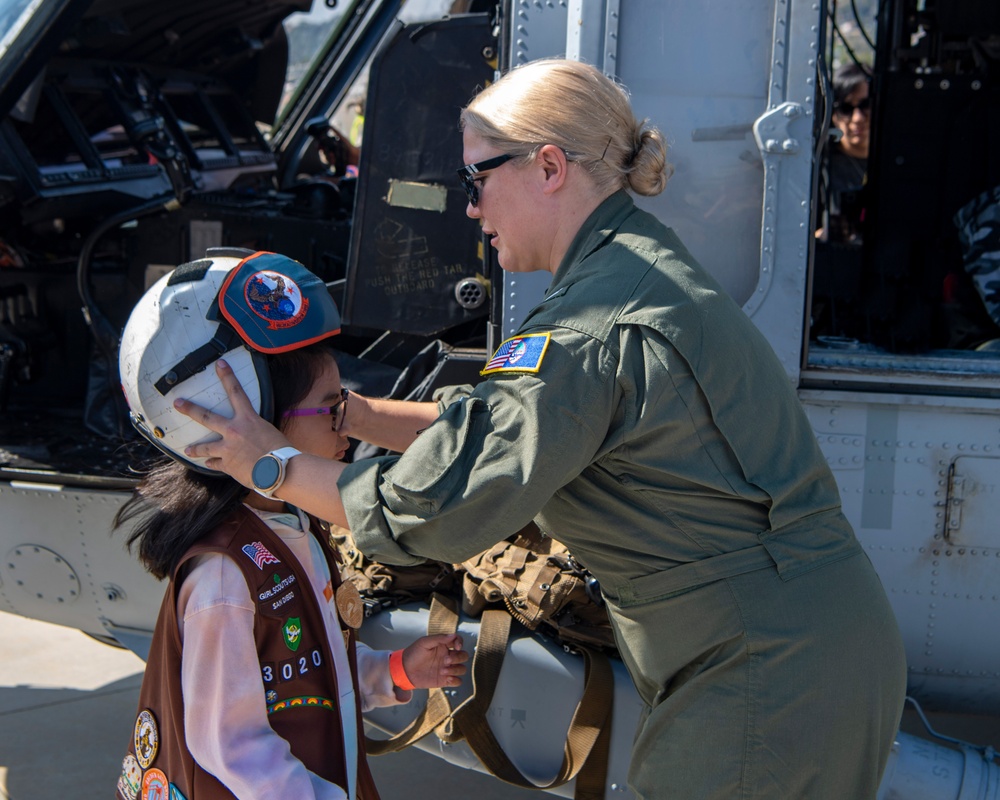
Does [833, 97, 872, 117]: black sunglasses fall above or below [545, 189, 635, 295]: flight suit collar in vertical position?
above

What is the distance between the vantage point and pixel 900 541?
2248 millimetres

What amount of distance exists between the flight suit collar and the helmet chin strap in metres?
0.51

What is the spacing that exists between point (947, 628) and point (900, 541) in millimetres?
245

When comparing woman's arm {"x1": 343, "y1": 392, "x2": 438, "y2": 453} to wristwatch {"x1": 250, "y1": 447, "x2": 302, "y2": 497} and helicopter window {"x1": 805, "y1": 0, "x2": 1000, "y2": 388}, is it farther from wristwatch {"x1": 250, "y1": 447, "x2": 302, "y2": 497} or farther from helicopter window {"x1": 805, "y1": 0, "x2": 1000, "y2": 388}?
helicopter window {"x1": 805, "y1": 0, "x2": 1000, "y2": 388}

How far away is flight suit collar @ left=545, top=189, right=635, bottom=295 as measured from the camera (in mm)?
1470

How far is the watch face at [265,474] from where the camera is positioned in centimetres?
141

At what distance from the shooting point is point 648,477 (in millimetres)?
1399

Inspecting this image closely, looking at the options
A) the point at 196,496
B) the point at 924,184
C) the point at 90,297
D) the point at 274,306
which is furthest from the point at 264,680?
the point at 924,184

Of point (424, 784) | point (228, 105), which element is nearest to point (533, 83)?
point (424, 784)

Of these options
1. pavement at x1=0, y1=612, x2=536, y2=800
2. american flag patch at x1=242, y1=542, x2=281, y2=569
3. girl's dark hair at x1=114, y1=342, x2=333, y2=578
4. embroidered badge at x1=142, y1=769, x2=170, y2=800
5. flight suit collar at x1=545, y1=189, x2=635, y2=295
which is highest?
flight suit collar at x1=545, y1=189, x2=635, y2=295

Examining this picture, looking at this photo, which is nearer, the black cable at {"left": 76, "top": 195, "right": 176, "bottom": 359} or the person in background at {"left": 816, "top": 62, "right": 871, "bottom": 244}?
the black cable at {"left": 76, "top": 195, "right": 176, "bottom": 359}

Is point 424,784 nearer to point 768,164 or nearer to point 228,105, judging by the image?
point 768,164

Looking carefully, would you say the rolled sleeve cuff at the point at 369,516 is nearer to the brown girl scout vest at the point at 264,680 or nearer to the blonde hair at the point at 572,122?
the brown girl scout vest at the point at 264,680

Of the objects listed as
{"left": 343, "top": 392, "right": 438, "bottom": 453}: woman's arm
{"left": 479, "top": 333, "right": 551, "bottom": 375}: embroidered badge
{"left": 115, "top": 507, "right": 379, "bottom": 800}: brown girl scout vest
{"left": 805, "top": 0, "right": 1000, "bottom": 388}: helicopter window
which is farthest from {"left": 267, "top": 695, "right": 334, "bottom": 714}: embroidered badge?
{"left": 805, "top": 0, "right": 1000, "bottom": 388}: helicopter window
